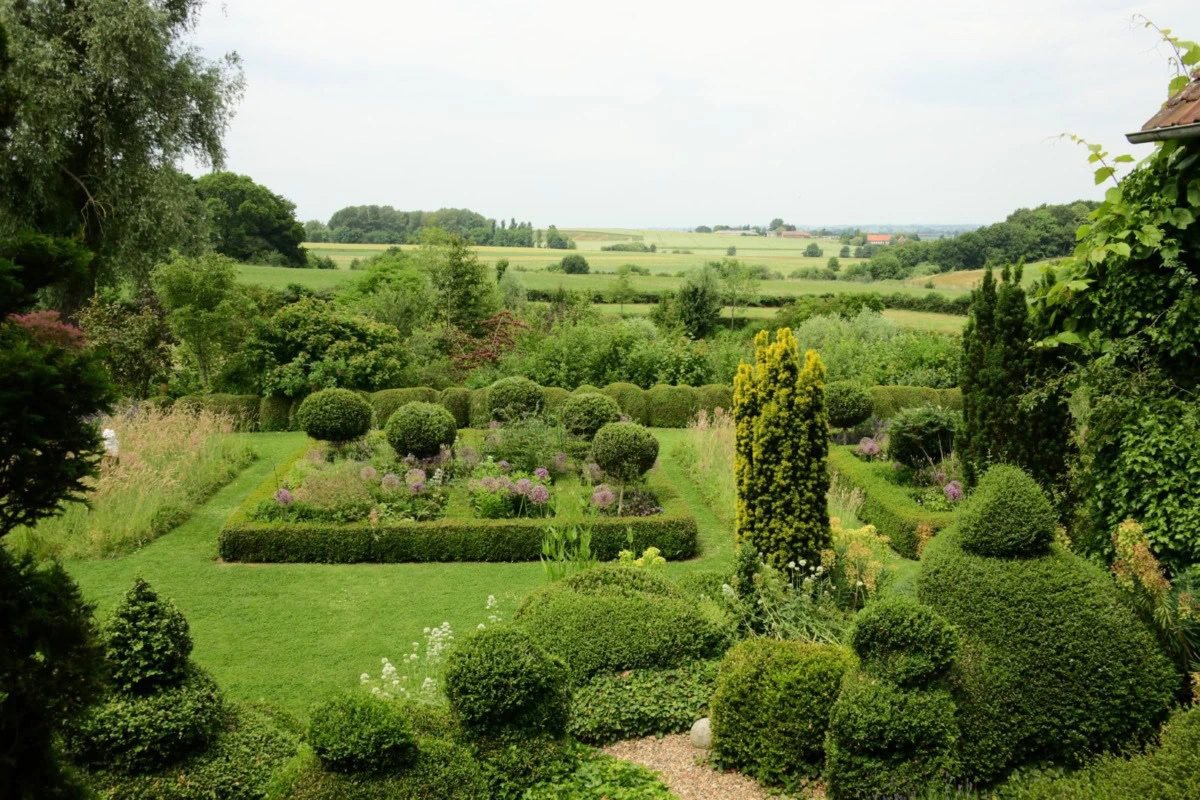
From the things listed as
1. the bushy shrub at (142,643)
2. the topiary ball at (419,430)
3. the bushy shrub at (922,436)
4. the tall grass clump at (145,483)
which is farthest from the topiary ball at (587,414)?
the bushy shrub at (142,643)

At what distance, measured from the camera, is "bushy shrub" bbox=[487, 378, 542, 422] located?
47.0 ft

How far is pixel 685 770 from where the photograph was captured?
532cm

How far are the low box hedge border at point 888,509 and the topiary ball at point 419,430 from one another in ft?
18.4

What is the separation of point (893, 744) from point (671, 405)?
13225 millimetres

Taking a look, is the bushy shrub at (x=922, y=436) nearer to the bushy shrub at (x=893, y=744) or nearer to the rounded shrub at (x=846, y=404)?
the rounded shrub at (x=846, y=404)

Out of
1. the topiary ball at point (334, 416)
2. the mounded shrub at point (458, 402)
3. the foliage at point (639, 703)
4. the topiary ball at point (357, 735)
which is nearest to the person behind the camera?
the topiary ball at point (357, 735)

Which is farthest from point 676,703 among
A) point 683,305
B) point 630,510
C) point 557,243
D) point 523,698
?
point 557,243

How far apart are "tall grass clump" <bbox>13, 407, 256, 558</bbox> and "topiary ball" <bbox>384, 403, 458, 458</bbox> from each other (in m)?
2.94

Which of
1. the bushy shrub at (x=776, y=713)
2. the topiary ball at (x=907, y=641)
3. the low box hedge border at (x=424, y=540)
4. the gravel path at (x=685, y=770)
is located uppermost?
the topiary ball at (x=907, y=641)

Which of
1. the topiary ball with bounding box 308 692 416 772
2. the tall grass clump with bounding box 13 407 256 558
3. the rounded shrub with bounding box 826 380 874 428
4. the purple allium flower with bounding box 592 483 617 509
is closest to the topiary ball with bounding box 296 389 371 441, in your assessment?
the tall grass clump with bounding box 13 407 256 558

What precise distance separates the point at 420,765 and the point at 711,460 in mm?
9586

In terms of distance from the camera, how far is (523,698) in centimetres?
482

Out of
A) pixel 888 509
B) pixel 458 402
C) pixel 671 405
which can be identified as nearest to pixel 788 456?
pixel 888 509

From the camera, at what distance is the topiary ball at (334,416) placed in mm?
12727
